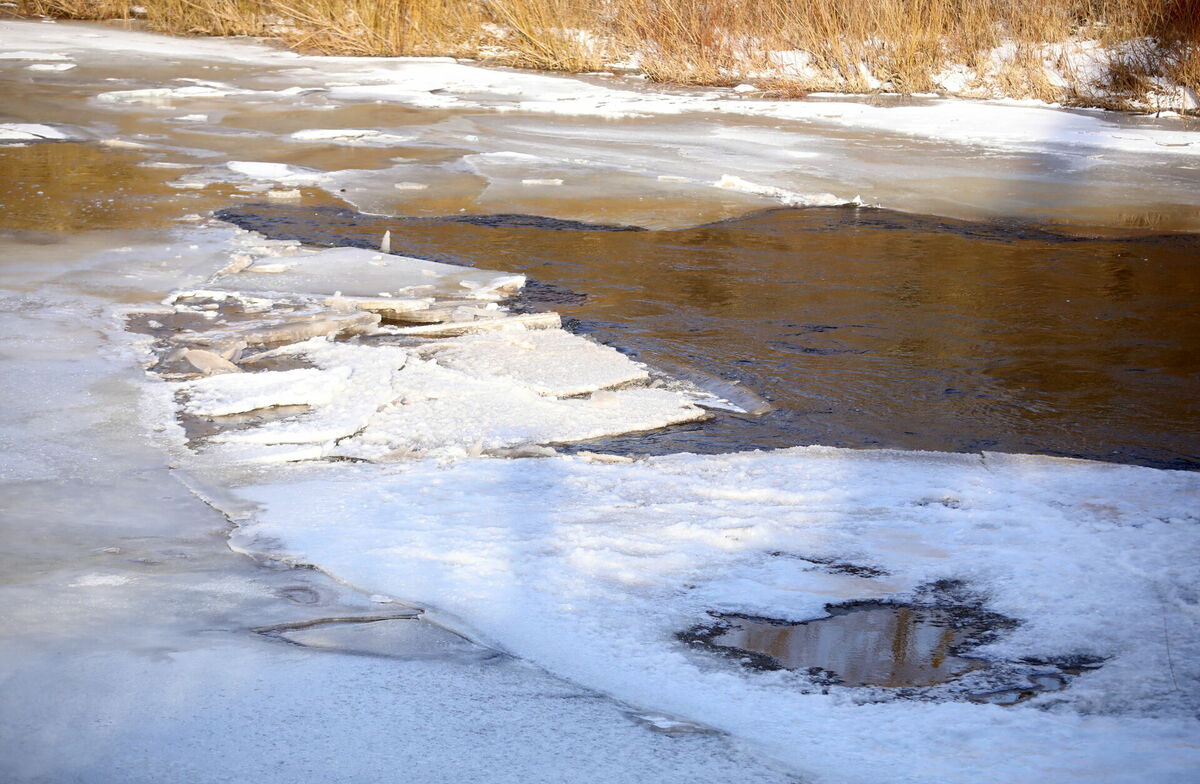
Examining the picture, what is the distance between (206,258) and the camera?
5551 mm

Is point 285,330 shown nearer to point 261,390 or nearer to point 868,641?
point 261,390

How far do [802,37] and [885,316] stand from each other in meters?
8.51

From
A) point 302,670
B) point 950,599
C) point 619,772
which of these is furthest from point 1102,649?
point 302,670

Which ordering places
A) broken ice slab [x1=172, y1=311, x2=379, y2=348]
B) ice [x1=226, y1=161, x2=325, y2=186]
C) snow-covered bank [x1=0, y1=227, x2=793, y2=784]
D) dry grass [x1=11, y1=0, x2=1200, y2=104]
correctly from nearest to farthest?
snow-covered bank [x1=0, y1=227, x2=793, y2=784], broken ice slab [x1=172, y1=311, x2=379, y2=348], ice [x1=226, y1=161, x2=325, y2=186], dry grass [x1=11, y1=0, x2=1200, y2=104]

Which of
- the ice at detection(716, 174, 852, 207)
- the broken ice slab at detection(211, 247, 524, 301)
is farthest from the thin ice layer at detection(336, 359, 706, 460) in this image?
the ice at detection(716, 174, 852, 207)

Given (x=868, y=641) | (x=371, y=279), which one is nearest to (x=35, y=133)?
(x=371, y=279)

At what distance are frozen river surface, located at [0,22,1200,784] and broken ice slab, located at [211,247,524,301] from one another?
1.5 inches

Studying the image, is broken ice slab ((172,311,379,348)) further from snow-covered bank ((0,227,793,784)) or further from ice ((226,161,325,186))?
ice ((226,161,325,186))

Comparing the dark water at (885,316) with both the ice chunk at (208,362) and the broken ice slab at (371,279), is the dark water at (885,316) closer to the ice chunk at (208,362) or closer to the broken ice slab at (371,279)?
the broken ice slab at (371,279)

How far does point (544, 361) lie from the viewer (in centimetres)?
417

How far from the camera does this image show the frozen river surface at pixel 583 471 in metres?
1.96

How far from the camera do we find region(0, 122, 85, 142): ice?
8.67 metres

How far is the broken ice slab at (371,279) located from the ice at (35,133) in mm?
4263

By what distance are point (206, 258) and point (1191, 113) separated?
910 centimetres
